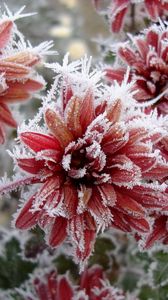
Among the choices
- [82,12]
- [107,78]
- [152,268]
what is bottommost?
[152,268]

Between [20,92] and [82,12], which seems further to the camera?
[82,12]

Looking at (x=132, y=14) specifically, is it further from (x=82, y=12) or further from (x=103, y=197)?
(x=82, y=12)

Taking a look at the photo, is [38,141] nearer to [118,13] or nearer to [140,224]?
[140,224]

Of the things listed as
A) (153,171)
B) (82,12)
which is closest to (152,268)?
(153,171)

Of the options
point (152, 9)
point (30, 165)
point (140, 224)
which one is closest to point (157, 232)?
point (140, 224)

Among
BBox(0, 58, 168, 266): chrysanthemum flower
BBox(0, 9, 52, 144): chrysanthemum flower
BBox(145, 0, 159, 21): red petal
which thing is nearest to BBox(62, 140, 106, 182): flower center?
BBox(0, 58, 168, 266): chrysanthemum flower

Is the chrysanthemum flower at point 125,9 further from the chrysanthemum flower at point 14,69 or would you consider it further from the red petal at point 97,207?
the red petal at point 97,207
